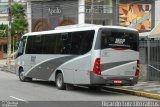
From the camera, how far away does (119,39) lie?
20.0 metres

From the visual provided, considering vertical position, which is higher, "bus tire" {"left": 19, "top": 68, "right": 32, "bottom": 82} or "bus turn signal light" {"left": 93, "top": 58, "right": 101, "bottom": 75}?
"bus turn signal light" {"left": 93, "top": 58, "right": 101, "bottom": 75}

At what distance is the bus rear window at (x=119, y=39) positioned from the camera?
19.7m

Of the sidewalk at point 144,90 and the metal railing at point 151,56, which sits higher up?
the metal railing at point 151,56

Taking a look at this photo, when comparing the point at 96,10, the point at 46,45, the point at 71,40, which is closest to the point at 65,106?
the point at 71,40

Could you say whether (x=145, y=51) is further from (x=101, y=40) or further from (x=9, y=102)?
(x=9, y=102)

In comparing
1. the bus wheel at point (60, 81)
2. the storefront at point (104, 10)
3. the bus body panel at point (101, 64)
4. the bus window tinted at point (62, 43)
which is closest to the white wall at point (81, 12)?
the storefront at point (104, 10)

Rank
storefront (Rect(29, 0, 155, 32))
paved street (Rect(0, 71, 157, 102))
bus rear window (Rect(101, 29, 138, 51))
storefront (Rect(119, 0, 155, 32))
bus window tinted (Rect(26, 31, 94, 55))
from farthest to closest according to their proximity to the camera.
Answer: storefront (Rect(119, 0, 155, 32)) → storefront (Rect(29, 0, 155, 32)) → bus window tinted (Rect(26, 31, 94, 55)) → bus rear window (Rect(101, 29, 138, 51)) → paved street (Rect(0, 71, 157, 102))

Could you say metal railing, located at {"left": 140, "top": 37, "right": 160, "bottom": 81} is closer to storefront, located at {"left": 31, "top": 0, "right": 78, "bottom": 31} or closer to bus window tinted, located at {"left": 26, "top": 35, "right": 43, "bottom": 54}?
bus window tinted, located at {"left": 26, "top": 35, "right": 43, "bottom": 54}

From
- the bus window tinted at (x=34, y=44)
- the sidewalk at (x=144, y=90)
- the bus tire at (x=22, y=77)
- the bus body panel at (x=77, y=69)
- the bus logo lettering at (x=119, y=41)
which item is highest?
the bus logo lettering at (x=119, y=41)

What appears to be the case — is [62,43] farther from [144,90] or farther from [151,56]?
[151,56]

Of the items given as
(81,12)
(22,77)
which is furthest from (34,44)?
(81,12)

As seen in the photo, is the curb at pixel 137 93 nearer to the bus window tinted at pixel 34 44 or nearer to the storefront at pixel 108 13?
the bus window tinted at pixel 34 44

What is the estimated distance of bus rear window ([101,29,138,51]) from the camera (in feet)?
64.5

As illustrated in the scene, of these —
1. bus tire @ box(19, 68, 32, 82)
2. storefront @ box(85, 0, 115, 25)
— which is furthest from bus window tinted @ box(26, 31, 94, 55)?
storefront @ box(85, 0, 115, 25)
